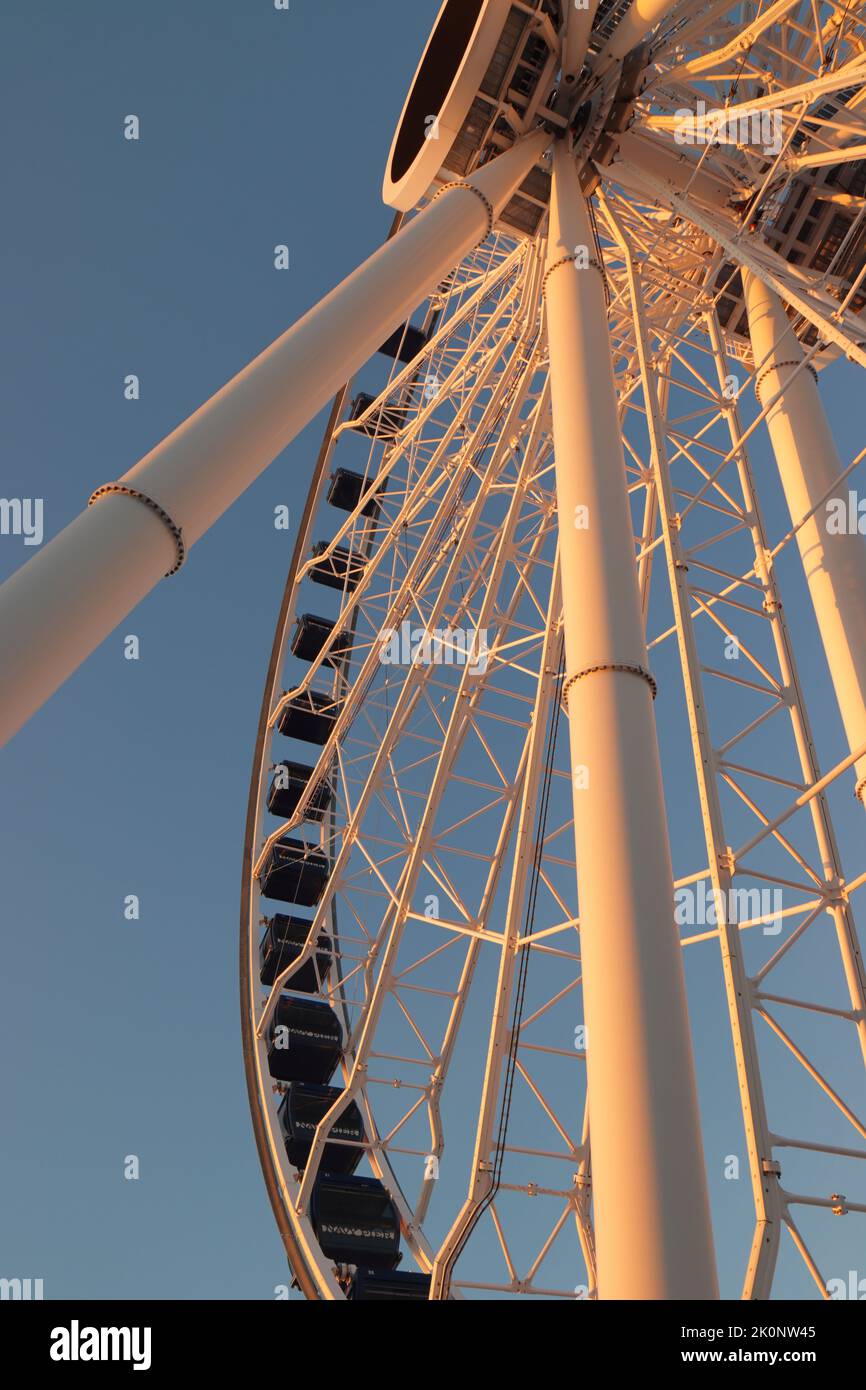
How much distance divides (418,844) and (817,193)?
361 inches

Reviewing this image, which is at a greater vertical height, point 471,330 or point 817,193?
point 471,330

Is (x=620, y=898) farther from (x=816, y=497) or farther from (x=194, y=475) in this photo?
(x=816, y=497)

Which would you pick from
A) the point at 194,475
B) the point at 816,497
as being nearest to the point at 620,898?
the point at 194,475

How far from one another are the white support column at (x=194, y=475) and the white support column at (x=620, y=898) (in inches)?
65.9

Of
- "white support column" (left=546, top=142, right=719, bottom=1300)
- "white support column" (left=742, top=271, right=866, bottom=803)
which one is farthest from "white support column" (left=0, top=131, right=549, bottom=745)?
"white support column" (left=742, top=271, right=866, bottom=803)

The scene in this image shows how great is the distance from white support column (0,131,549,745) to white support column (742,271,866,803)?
3.90 meters

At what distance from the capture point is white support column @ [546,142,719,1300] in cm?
561

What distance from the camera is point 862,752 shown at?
7797 millimetres

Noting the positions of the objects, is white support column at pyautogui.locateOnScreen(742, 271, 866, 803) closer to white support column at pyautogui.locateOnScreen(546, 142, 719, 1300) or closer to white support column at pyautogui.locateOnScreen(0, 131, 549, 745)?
white support column at pyautogui.locateOnScreen(546, 142, 719, 1300)

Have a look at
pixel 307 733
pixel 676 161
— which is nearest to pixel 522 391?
pixel 676 161

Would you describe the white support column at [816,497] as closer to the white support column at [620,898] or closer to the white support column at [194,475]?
the white support column at [620,898]

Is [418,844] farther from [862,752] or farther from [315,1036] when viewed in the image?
[862,752]

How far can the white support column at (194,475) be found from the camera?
5086 mm
